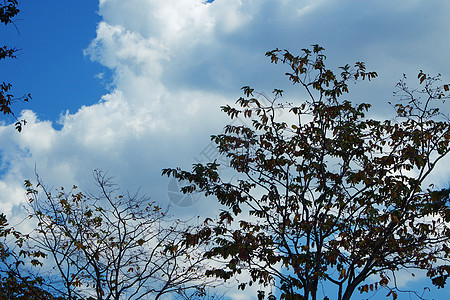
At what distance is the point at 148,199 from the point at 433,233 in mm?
7162

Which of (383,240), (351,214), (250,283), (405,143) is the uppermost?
(405,143)

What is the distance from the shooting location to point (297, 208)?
10.7m

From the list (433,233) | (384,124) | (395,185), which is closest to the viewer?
(395,185)

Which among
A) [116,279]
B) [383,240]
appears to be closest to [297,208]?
[383,240]

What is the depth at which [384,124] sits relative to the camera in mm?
10766

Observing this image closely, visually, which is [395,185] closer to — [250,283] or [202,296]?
[250,283]

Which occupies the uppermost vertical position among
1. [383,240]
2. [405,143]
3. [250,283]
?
[405,143]

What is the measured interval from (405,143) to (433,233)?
2139 millimetres

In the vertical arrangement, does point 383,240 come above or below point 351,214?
below

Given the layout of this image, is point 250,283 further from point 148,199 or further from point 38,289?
point 38,289

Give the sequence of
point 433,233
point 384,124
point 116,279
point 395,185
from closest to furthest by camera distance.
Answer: point 395,185, point 433,233, point 384,124, point 116,279

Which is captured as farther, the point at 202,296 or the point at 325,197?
the point at 202,296

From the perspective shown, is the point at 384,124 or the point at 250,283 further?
the point at 384,124

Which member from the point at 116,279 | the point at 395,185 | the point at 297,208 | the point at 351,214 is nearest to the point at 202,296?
the point at 116,279
